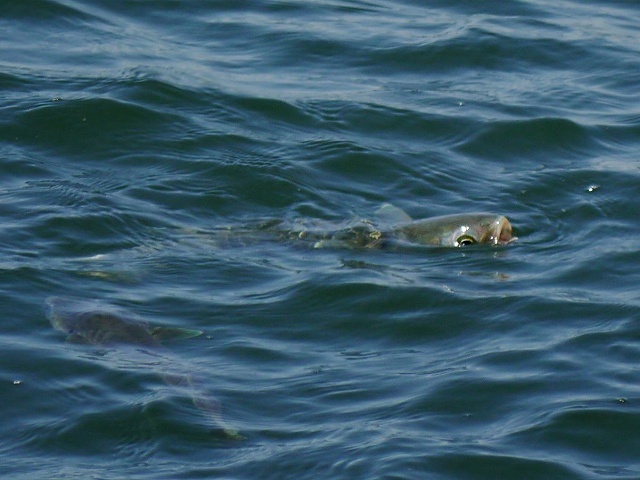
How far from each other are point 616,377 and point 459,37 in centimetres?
639

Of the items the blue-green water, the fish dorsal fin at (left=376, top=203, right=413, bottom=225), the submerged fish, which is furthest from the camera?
the fish dorsal fin at (left=376, top=203, right=413, bottom=225)

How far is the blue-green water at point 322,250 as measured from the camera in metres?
5.58

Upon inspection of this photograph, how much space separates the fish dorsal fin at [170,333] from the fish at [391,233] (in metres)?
1.30

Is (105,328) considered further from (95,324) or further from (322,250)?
(322,250)

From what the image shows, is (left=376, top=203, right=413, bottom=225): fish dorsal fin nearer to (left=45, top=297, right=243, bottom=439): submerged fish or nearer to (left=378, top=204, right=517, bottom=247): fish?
(left=378, top=204, right=517, bottom=247): fish

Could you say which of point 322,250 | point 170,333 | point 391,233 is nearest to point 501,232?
point 391,233

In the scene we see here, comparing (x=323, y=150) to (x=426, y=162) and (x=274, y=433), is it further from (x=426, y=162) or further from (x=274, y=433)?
(x=274, y=433)

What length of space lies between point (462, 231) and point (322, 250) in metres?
0.87

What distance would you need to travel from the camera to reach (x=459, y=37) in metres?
12.0

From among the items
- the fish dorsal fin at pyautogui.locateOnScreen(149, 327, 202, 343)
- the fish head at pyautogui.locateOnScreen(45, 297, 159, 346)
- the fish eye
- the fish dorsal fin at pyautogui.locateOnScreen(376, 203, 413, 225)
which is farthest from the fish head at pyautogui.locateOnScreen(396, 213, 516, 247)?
the fish head at pyautogui.locateOnScreen(45, 297, 159, 346)

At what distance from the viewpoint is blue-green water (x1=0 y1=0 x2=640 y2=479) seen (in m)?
5.58

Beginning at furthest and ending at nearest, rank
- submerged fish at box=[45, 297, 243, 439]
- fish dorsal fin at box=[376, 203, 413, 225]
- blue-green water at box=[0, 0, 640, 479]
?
fish dorsal fin at box=[376, 203, 413, 225] → submerged fish at box=[45, 297, 243, 439] → blue-green water at box=[0, 0, 640, 479]

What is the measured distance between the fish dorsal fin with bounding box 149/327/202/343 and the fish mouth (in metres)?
2.13

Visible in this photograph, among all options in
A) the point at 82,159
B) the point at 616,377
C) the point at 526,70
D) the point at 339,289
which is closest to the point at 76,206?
the point at 82,159
